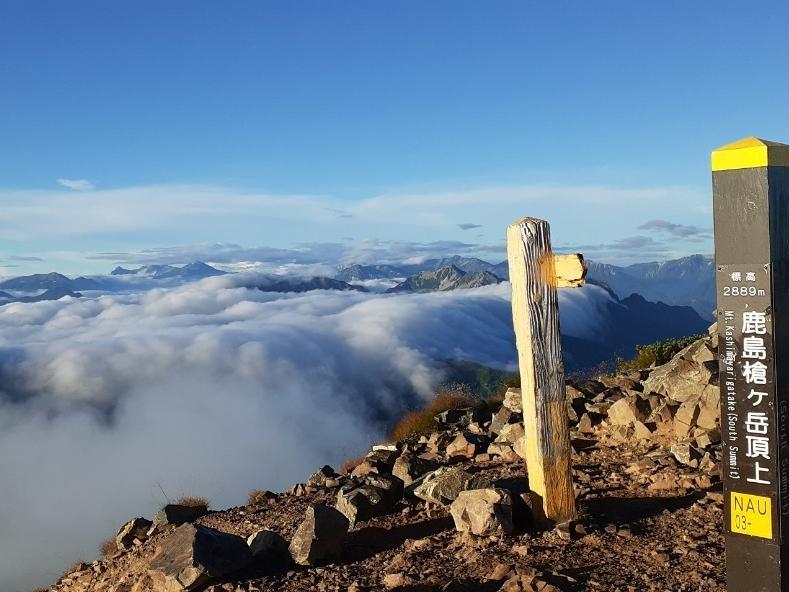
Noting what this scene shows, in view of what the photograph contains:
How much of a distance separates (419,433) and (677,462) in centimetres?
674

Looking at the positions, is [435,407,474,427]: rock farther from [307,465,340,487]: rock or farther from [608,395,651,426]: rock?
[608,395,651,426]: rock

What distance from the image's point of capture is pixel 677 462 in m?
10.3

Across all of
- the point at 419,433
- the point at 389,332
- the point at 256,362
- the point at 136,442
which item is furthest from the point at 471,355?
the point at 419,433

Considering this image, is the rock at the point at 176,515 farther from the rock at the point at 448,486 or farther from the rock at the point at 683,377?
the rock at the point at 683,377

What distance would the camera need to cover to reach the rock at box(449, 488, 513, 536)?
805 centimetres

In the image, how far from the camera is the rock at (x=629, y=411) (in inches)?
467

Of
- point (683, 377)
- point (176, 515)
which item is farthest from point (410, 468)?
point (683, 377)

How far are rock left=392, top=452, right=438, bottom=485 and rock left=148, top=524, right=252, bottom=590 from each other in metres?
3.26

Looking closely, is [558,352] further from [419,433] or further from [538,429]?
[419,433]

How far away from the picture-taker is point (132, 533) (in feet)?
38.8

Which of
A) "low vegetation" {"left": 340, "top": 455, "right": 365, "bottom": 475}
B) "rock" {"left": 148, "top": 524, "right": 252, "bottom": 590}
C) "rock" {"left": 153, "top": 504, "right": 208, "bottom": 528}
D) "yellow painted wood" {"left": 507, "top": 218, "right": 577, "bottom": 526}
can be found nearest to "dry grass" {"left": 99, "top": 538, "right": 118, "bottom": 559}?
"rock" {"left": 153, "top": 504, "right": 208, "bottom": 528}

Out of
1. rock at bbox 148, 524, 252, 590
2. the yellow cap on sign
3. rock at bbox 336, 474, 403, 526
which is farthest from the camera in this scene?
rock at bbox 336, 474, 403, 526

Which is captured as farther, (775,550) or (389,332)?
(389,332)

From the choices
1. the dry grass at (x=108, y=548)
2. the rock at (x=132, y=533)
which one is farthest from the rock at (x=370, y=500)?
the dry grass at (x=108, y=548)
